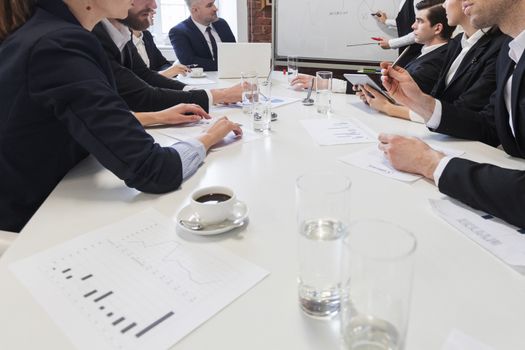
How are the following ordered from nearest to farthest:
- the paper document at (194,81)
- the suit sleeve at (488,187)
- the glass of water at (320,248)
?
the glass of water at (320,248) → the suit sleeve at (488,187) → the paper document at (194,81)

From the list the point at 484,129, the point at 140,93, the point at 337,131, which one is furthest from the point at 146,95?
the point at 484,129

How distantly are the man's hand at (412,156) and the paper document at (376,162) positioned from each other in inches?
0.8

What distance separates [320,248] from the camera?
56cm

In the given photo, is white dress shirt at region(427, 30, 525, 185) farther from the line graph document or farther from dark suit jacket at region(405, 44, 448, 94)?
the line graph document

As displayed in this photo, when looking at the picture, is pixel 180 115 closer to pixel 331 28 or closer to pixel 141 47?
pixel 141 47

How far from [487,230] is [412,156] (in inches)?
→ 13.0

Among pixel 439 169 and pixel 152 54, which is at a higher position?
pixel 152 54

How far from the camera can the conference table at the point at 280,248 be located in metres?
0.54

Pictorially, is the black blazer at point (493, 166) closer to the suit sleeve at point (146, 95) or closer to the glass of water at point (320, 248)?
the glass of water at point (320, 248)

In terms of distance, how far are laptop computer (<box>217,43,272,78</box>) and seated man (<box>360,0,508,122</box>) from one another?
0.88m

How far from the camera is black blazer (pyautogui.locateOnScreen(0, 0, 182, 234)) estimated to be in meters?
0.86

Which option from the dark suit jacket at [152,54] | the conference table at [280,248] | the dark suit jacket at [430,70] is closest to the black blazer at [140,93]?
the conference table at [280,248]

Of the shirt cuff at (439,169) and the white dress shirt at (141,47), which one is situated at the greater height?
the white dress shirt at (141,47)

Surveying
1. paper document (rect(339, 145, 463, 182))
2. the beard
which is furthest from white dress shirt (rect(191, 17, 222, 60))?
paper document (rect(339, 145, 463, 182))
